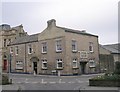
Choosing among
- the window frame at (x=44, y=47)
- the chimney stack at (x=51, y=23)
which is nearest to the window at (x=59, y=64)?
the window frame at (x=44, y=47)

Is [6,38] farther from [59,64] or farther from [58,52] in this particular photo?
[59,64]

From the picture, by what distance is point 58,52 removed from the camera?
3734 centimetres

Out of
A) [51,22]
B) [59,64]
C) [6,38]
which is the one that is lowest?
[59,64]

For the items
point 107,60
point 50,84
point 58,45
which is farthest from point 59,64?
point 50,84

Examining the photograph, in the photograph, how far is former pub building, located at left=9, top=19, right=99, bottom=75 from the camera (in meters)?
36.4

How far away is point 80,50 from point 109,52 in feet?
40.3

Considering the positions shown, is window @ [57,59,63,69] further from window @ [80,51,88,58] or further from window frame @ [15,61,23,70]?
window frame @ [15,61,23,70]

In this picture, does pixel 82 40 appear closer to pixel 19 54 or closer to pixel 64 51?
pixel 64 51

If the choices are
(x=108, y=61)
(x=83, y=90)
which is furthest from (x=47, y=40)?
(x=83, y=90)

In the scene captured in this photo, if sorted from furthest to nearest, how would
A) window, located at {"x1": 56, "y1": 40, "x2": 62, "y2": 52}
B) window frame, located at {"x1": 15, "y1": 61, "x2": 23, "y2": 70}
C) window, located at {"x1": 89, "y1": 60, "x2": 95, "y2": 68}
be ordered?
window frame, located at {"x1": 15, "y1": 61, "x2": 23, "y2": 70}
window, located at {"x1": 89, "y1": 60, "x2": 95, "y2": 68}
window, located at {"x1": 56, "y1": 40, "x2": 62, "y2": 52}

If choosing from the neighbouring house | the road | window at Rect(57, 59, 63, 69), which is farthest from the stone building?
the road

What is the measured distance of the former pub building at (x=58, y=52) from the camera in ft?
120

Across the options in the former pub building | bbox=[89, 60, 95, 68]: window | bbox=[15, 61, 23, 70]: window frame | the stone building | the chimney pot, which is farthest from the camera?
the stone building

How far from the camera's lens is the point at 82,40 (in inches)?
1548
